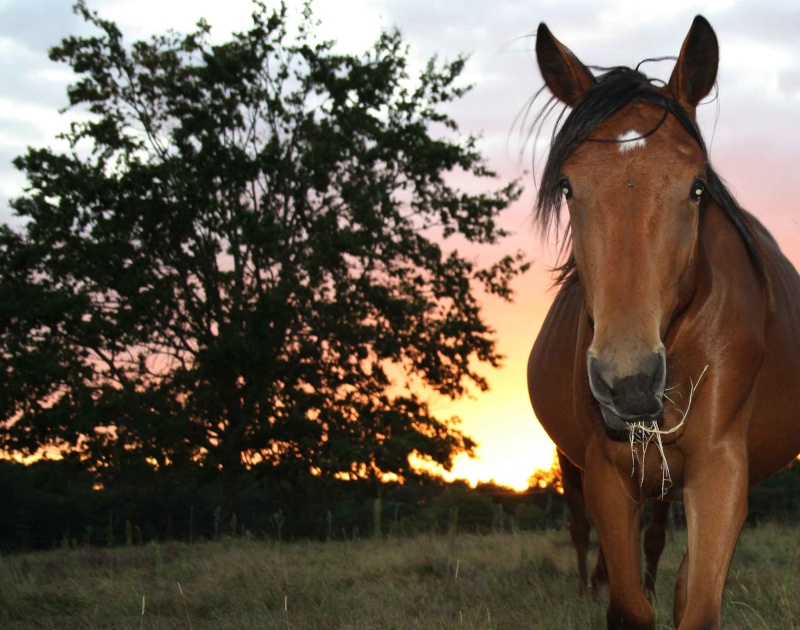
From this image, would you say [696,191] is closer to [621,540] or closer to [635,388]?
[635,388]

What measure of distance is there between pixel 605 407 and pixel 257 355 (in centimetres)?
1542

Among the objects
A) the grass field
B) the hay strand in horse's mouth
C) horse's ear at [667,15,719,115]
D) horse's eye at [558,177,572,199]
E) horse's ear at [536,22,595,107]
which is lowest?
the grass field

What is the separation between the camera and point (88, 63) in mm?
20359

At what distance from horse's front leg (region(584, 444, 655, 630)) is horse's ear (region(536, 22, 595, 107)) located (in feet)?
4.89

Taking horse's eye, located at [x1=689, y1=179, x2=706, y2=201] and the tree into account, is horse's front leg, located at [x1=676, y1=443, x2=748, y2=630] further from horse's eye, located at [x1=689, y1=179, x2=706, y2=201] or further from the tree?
the tree

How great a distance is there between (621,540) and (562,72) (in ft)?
6.26

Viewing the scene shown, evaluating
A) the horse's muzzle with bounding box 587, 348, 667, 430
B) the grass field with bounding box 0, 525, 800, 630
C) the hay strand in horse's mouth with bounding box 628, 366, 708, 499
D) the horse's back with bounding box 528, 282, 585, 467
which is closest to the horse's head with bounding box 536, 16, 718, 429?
the horse's muzzle with bounding box 587, 348, 667, 430

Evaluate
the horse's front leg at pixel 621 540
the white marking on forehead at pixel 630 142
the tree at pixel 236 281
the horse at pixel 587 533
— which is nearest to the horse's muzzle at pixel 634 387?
the white marking on forehead at pixel 630 142

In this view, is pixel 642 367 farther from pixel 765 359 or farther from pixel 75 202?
pixel 75 202

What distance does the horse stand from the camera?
570cm

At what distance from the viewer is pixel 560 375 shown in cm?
457

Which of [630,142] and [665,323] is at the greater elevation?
[630,142]

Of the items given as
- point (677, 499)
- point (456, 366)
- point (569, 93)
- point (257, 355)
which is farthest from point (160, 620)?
point (456, 366)

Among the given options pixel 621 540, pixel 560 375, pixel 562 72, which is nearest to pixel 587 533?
pixel 560 375
